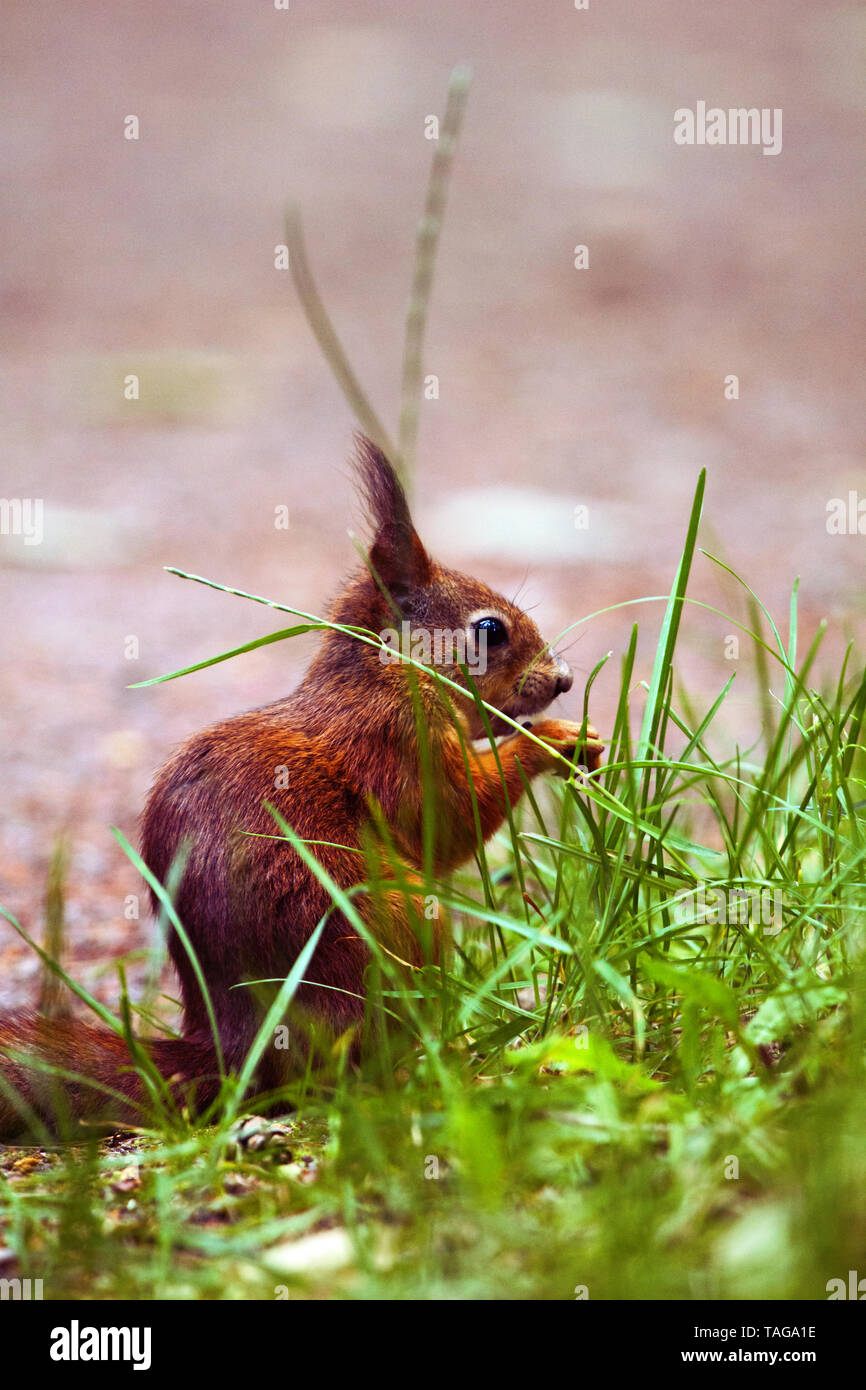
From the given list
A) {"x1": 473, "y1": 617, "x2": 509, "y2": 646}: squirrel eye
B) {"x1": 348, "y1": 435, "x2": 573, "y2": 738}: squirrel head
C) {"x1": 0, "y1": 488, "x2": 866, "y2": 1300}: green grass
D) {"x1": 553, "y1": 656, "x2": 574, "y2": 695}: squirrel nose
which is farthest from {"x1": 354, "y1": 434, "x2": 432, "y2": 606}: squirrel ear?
{"x1": 0, "y1": 488, "x2": 866, "y2": 1300}: green grass

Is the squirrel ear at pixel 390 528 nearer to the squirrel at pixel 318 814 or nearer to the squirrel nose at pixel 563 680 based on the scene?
the squirrel at pixel 318 814

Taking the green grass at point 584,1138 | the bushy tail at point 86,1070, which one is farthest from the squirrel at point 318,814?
the green grass at point 584,1138

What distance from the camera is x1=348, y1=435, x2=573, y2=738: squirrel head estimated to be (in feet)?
8.48

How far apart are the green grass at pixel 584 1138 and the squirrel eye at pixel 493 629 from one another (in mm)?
542

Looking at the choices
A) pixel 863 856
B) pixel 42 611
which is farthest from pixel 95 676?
pixel 863 856

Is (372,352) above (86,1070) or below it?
above

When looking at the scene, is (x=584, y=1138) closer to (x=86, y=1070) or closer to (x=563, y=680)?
(x=86, y=1070)

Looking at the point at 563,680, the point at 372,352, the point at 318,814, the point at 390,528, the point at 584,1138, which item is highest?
the point at 372,352

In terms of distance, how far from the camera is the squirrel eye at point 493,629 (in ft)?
8.82

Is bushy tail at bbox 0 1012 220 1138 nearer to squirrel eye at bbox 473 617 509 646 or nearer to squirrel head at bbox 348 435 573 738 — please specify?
squirrel head at bbox 348 435 573 738

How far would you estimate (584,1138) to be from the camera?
4.83 ft

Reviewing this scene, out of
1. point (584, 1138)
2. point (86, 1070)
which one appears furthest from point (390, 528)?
point (584, 1138)

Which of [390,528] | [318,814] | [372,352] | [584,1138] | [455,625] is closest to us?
[584,1138]

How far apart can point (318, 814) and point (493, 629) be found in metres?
0.66
